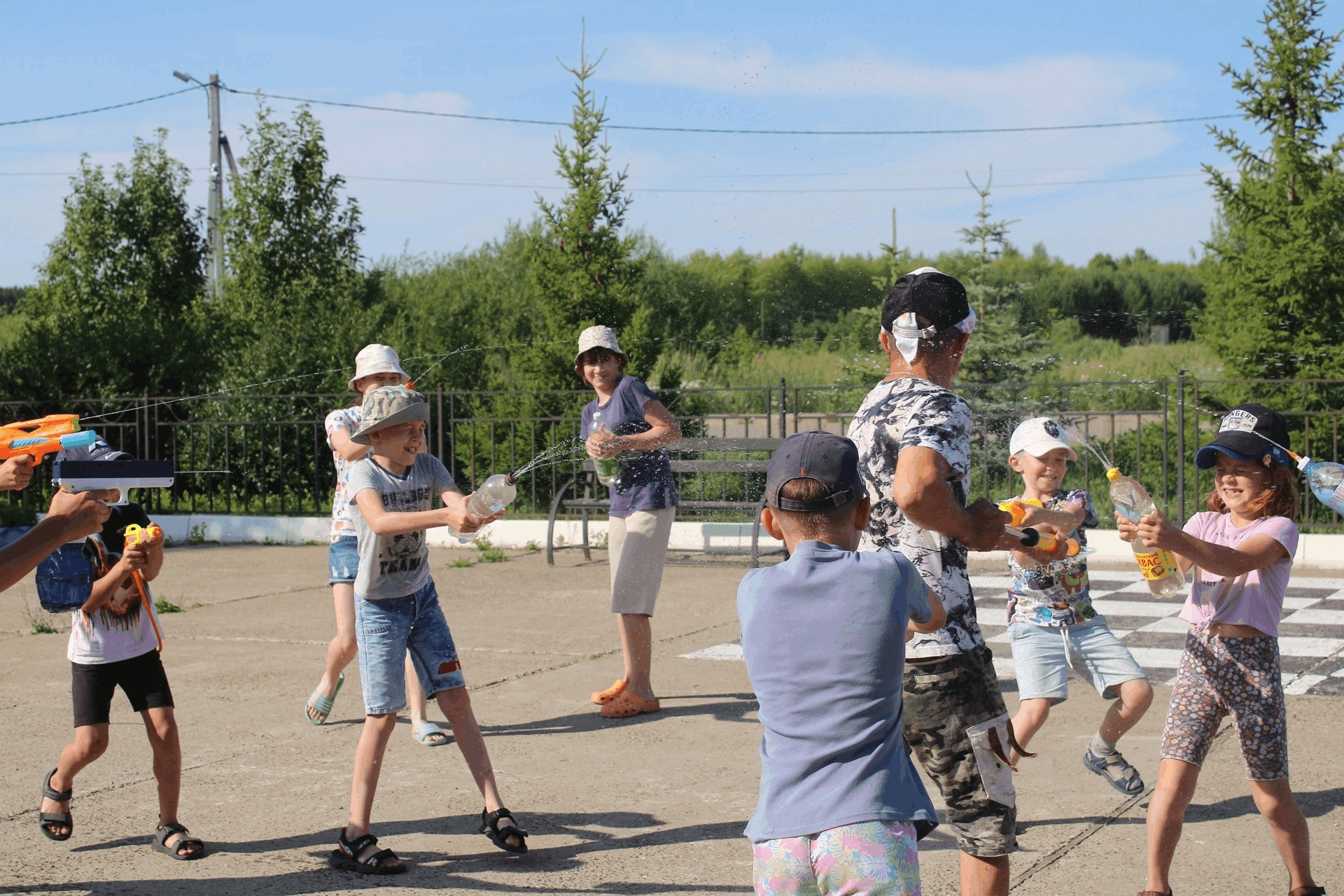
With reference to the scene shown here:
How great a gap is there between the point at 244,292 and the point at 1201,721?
64.8 ft

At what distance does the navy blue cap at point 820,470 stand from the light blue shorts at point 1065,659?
86.8 inches

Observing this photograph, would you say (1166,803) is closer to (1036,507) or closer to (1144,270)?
(1036,507)

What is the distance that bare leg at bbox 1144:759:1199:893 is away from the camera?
349 centimetres

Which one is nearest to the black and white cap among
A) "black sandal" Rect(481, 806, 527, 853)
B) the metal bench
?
"black sandal" Rect(481, 806, 527, 853)

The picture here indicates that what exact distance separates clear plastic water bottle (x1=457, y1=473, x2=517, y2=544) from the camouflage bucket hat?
1.72ft

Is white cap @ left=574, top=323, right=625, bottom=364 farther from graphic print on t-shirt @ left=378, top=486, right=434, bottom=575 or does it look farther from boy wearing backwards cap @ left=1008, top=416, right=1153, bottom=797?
boy wearing backwards cap @ left=1008, top=416, right=1153, bottom=797

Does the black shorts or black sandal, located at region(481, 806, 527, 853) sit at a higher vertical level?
the black shorts

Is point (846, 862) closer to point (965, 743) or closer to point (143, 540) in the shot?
point (965, 743)

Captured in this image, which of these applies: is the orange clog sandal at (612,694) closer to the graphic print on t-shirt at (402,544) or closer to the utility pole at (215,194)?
the graphic print on t-shirt at (402,544)

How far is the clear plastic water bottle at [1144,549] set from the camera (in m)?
3.45

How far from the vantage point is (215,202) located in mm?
25031

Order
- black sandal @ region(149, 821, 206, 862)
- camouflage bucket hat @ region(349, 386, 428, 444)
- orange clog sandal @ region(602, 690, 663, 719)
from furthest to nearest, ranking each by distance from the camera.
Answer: orange clog sandal @ region(602, 690, 663, 719) → camouflage bucket hat @ region(349, 386, 428, 444) → black sandal @ region(149, 821, 206, 862)

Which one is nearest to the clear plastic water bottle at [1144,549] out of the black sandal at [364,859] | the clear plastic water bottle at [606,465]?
the black sandal at [364,859]

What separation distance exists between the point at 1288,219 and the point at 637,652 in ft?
35.3
